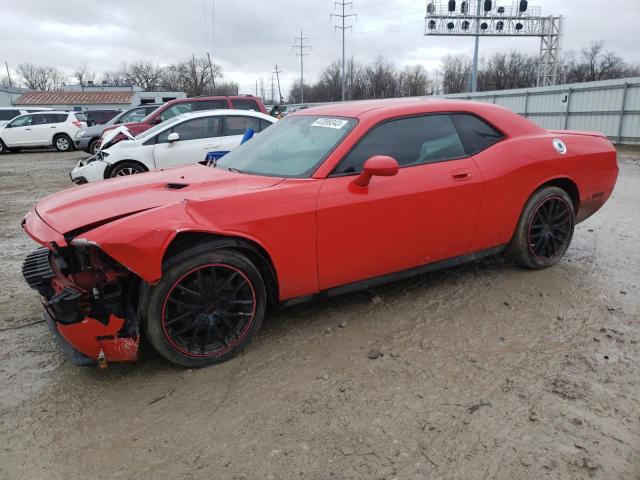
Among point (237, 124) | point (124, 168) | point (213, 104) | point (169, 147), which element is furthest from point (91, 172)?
point (213, 104)

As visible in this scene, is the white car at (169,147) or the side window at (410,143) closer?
the side window at (410,143)

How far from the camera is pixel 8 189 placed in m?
10.3

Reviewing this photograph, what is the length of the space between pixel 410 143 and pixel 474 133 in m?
0.68

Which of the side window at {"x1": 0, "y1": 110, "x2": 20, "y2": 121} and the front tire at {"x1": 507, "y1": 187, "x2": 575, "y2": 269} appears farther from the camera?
the side window at {"x1": 0, "y1": 110, "x2": 20, "y2": 121}

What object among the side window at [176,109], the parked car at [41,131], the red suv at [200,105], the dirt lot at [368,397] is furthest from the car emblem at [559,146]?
the parked car at [41,131]

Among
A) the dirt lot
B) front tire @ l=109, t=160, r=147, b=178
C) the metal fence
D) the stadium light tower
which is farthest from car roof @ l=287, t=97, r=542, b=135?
the stadium light tower

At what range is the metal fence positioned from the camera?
1770 cm

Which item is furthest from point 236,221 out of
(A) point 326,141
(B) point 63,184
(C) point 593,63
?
(C) point 593,63

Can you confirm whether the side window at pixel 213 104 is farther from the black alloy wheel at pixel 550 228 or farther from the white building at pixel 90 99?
the white building at pixel 90 99

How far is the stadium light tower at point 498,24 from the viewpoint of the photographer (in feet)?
132

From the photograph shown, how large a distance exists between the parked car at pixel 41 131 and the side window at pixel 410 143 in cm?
1951

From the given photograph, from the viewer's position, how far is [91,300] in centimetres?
273

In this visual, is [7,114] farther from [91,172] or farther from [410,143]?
[410,143]

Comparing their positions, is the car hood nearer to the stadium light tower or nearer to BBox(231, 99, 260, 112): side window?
BBox(231, 99, 260, 112): side window
